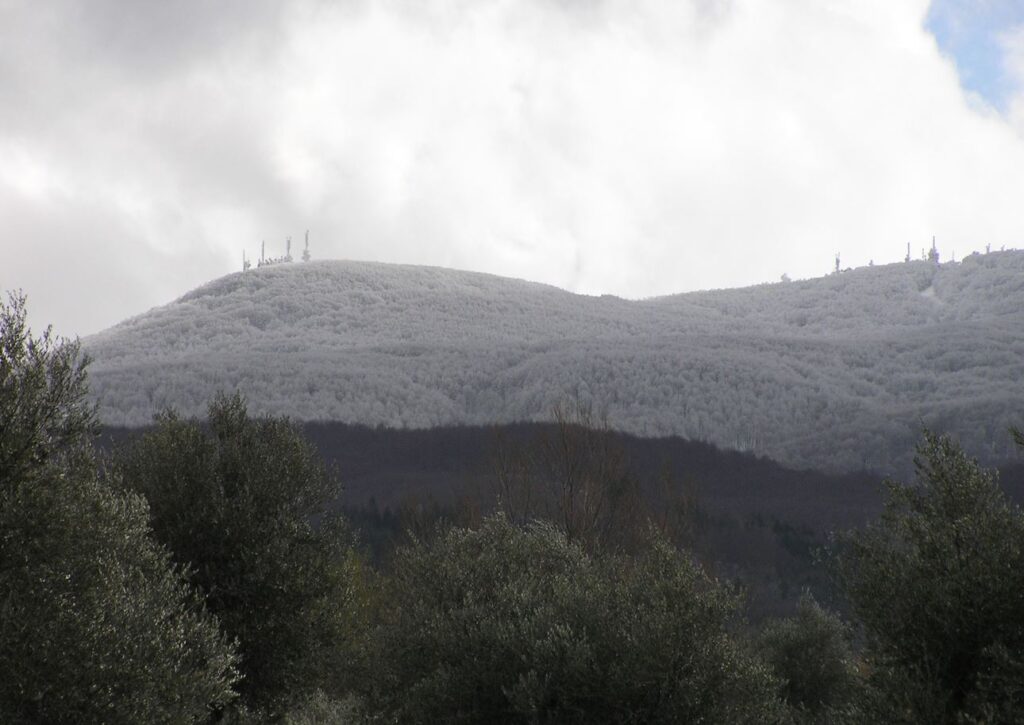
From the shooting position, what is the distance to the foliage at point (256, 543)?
94.2ft

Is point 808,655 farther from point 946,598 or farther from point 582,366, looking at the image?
point 582,366

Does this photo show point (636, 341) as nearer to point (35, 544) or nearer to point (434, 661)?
point (434, 661)

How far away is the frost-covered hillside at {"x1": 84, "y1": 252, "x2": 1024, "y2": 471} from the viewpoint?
113 metres

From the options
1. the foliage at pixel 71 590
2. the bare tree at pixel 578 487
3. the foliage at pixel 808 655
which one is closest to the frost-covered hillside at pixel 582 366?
the bare tree at pixel 578 487

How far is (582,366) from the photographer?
130375 mm

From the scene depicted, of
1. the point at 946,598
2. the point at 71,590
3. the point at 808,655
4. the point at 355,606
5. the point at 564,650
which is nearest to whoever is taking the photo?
the point at 71,590

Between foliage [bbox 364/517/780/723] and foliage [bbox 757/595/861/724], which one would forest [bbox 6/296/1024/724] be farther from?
foliage [bbox 757/595/861/724]

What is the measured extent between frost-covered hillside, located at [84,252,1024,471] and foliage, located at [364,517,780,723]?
73525 millimetres

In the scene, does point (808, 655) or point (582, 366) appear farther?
point (582, 366)

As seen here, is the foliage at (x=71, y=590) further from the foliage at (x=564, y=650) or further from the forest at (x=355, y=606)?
the foliage at (x=564, y=650)

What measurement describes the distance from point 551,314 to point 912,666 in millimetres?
159843

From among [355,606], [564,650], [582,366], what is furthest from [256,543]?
[582,366]

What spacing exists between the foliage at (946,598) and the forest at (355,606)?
0.15ft

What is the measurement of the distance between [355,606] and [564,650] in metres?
9.80
